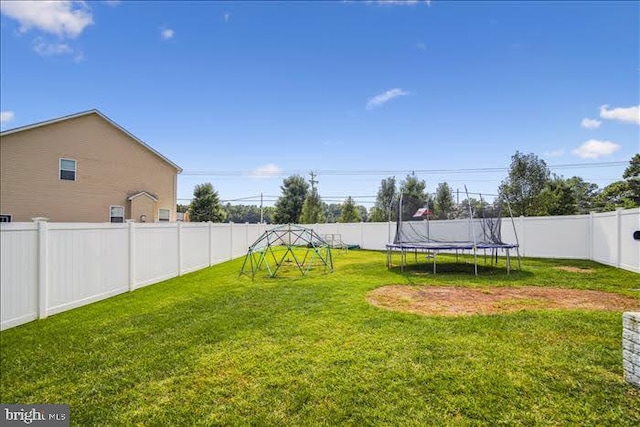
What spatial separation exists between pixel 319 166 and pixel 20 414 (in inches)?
1321

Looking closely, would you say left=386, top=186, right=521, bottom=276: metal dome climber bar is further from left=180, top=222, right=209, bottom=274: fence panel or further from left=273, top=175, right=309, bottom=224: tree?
left=273, top=175, right=309, bottom=224: tree

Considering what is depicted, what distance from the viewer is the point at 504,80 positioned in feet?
40.3

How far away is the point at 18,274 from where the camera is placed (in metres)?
4.35

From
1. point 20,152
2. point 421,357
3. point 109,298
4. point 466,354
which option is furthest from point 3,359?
point 20,152

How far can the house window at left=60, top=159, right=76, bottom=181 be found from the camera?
44.2ft

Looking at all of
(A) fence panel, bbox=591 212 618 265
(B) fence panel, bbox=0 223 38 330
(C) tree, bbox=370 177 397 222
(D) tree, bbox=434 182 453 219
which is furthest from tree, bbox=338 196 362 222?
(B) fence panel, bbox=0 223 38 330

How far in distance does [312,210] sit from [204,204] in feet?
33.6

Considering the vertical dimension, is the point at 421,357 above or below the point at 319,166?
below

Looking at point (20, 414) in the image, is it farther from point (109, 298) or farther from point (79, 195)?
point (79, 195)

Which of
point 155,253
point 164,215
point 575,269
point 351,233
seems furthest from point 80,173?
point 575,269

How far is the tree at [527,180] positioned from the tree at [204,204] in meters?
24.1

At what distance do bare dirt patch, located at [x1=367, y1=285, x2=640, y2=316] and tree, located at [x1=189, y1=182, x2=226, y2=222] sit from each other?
26.7 metres

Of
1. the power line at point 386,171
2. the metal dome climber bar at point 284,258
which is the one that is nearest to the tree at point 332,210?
the power line at point 386,171

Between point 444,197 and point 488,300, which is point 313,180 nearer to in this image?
point 444,197
